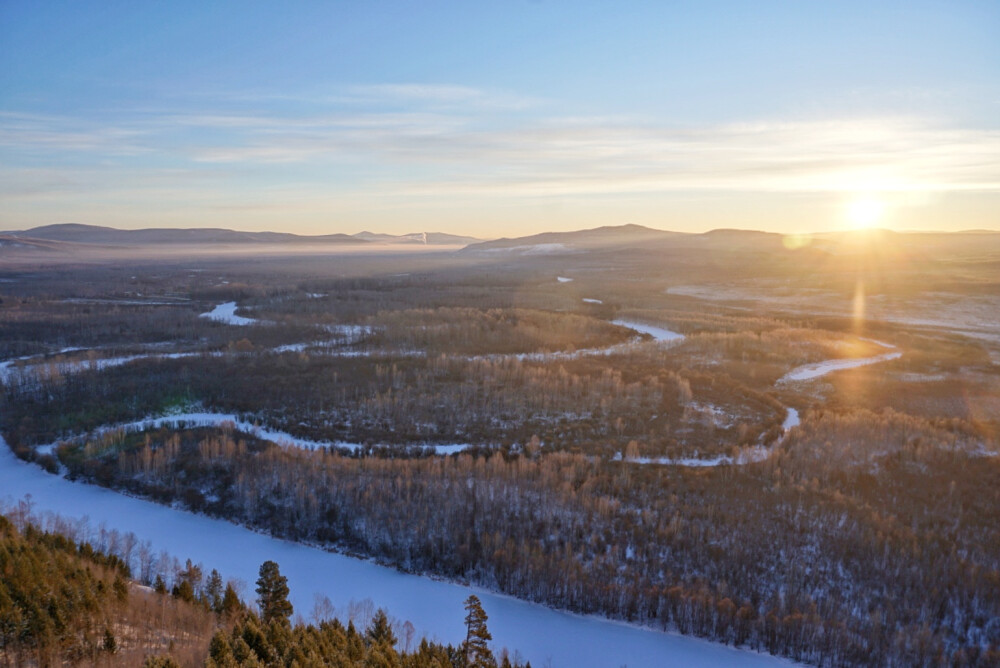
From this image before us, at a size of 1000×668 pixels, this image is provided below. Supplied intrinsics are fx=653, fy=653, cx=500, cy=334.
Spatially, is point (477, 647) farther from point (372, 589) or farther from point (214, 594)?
point (214, 594)

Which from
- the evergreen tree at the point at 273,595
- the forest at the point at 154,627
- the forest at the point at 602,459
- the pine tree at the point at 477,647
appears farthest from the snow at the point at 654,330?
the forest at the point at 154,627

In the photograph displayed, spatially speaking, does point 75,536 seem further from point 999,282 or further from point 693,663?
point 999,282

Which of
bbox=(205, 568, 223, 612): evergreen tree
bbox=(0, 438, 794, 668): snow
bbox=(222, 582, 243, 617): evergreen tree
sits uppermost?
bbox=(222, 582, 243, 617): evergreen tree

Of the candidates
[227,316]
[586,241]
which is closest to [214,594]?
[227,316]

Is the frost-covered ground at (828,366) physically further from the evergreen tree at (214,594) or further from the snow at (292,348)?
the evergreen tree at (214,594)

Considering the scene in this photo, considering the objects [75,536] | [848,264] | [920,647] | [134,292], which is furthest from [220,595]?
[848,264]

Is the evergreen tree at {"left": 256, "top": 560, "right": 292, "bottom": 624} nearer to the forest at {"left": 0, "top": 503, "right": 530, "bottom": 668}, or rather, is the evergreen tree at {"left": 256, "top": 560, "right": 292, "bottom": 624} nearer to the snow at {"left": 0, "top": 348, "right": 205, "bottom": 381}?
the forest at {"left": 0, "top": 503, "right": 530, "bottom": 668}

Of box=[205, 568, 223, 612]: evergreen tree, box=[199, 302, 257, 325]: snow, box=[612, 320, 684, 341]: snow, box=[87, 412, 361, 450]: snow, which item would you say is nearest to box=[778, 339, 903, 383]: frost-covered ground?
box=[612, 320, 684, 341]: snow
